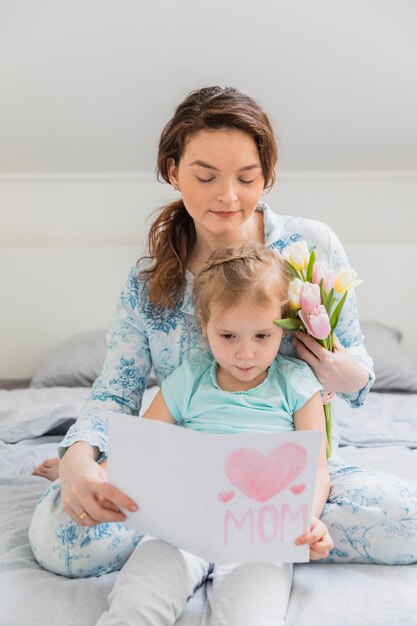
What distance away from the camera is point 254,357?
1479 millimetres

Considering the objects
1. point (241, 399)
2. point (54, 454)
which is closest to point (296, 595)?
point (241, 399)

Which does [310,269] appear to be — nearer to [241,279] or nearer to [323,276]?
[323,276]

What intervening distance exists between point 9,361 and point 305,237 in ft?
6.13

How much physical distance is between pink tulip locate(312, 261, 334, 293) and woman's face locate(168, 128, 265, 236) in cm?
18

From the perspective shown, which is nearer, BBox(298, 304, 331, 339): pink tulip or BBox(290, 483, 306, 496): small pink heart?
BBox(290, 483, 306, 496): small pink heart

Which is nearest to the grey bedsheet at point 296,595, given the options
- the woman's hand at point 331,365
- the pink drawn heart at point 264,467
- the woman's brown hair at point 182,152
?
the pink drawn heart at point 264,467

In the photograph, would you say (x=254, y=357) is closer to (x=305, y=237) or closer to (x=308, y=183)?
(x=305, y=237)

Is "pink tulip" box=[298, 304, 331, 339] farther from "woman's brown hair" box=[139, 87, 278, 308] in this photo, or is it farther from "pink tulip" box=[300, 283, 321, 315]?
"woman's brown hair" box=[139, 87, 278, 308]

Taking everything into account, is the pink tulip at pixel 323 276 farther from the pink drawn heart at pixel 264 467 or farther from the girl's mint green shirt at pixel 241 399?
the pink drawn heart at pixel 264 467

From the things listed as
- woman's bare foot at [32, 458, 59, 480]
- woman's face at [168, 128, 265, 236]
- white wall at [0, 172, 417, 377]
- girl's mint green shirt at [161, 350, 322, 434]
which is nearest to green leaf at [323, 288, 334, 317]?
girl's mint green shirt at [161, 350, 322, 434]

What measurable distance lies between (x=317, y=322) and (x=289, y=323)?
0.06 m

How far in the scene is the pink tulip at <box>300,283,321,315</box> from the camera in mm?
1460

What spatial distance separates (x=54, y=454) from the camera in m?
2.15

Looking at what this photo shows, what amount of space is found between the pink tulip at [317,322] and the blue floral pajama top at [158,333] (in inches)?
8.0
